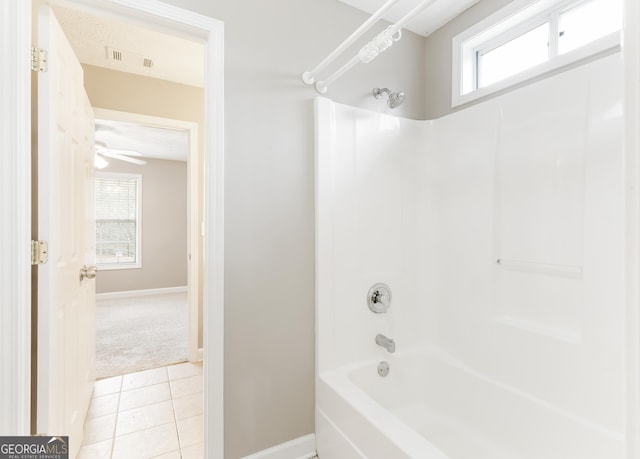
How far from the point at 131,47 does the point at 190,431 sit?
8.71 ft

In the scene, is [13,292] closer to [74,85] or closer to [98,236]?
[74,85]

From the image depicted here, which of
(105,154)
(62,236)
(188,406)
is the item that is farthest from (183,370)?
(105,154)

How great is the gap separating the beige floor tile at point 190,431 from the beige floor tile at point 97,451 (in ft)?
1.20

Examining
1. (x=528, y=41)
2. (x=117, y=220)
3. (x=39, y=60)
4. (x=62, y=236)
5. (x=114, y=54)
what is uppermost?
(x=114, y=54)

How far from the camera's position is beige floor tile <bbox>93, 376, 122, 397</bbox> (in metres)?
2.36

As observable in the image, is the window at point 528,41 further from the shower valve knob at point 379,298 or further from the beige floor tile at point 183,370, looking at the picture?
the beige floor tile at point 183,370

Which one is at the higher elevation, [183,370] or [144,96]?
[144,96]

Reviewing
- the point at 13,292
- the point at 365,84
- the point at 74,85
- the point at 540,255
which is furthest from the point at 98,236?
the point at 540,255

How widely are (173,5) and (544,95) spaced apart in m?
1.76

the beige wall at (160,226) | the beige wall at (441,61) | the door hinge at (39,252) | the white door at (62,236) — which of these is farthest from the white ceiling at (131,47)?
the beige wall at (160,226)

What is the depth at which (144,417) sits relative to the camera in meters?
2.07

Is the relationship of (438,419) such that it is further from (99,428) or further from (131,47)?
(131,47)

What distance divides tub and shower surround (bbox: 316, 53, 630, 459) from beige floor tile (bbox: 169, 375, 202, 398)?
122cm

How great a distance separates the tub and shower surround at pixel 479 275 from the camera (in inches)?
51.3
